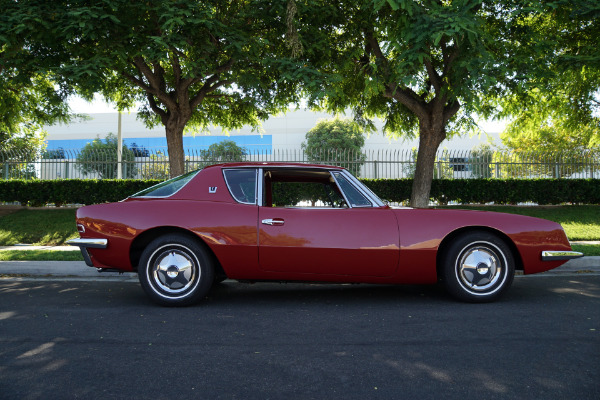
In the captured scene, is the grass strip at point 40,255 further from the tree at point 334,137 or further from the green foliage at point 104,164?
the tree at point 334,137

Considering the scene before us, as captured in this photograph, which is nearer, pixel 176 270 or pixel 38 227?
pixel 176 270

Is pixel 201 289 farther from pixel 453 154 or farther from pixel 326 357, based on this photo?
pixel 453 154

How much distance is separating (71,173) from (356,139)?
33.3 m

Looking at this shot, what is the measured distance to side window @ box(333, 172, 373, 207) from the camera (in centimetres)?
506

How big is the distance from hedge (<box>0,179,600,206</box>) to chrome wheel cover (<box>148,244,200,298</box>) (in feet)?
36.2

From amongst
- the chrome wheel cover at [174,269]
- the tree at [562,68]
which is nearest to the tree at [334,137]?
the tree at [562,68]

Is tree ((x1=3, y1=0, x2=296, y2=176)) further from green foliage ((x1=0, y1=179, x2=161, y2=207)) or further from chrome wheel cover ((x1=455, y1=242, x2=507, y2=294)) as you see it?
chrome wheel cover ((x1=455, y1=242, x2=507, y2=294))

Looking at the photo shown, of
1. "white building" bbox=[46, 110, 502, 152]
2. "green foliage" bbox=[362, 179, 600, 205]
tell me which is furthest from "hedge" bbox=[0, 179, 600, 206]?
"white building" bbox=[46, 110, 502, 152]

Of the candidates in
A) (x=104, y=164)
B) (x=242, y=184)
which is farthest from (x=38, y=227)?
(x=242, y=184)

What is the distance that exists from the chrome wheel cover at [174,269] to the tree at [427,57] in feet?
18.3

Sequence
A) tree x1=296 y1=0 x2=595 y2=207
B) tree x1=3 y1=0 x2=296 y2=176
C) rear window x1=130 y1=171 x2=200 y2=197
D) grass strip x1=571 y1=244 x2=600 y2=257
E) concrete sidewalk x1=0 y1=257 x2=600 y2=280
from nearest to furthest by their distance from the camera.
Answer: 1. rear window x1=130 y1=171 x2=200 y2=197
2. concrete sidewalk x1=0 y1=257 x2=600 y2=280
3. grass strip x1=571 y1=244 x2=600 y2=257
4. tree x1=296 y1=0 x2=595 y2=207
5. tree x1=3 y1=0 x2=296 y2=176

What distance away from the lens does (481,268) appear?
16.4 feet

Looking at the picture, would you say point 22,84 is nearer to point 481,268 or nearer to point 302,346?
point 302,346

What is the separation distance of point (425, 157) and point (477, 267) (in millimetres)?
9557
